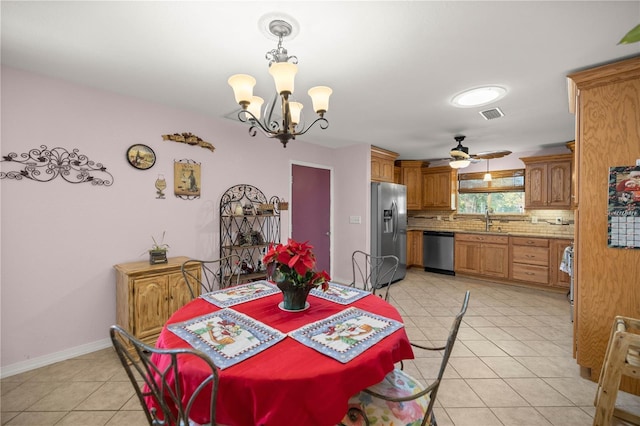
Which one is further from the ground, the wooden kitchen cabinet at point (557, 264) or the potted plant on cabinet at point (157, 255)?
the potted plant on cabinet at point (157, 255)

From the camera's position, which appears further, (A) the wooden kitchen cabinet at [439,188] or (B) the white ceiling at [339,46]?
(A) the wooden kitchen cabinet at [439,188]

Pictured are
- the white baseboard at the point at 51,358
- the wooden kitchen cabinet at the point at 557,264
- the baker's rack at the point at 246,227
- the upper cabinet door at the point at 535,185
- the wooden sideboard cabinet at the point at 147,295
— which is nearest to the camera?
the white baseboard at the point at 51,358

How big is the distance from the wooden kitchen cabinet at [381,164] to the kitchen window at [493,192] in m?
1.81

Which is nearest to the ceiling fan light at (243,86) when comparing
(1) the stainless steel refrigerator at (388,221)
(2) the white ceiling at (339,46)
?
(2) the white ceiling at (339,46)

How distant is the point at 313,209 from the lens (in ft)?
14.9

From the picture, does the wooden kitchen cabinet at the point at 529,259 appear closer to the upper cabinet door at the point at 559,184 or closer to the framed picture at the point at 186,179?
the upper cabinet door at the point at 559,184

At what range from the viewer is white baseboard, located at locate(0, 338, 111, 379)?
2102 mm

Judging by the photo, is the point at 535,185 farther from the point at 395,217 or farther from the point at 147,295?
the point at 147,295

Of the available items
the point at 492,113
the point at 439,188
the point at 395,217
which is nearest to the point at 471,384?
the point at 492,113

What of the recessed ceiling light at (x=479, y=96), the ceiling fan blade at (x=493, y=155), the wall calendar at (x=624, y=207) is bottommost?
the wall calendar at (x=624, y=207)

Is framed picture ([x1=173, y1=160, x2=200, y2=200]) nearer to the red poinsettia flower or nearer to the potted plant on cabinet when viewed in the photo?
the potted plant on cabinet

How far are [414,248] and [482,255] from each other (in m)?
1.27

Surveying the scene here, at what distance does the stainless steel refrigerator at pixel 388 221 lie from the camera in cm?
447

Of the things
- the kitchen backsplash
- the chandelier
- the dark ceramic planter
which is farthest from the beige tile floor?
the kitchen backsplash
